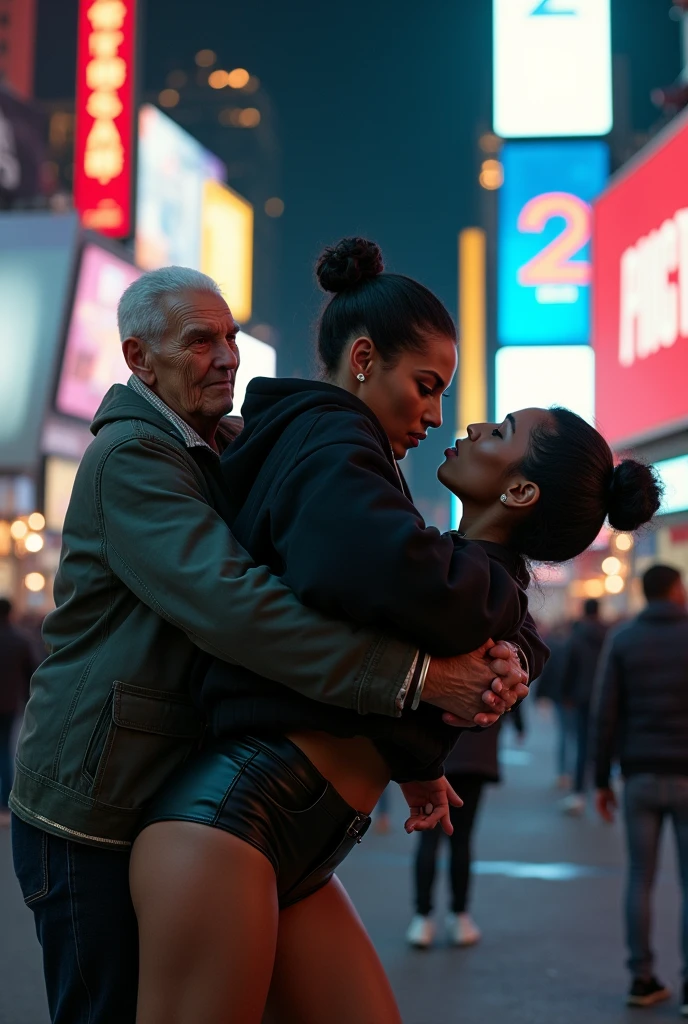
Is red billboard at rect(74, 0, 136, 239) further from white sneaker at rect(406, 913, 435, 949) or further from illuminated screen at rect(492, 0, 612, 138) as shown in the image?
white sneaker at rect(406, 913, 435, 949)

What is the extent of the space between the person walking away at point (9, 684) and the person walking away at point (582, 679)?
17.2 ft

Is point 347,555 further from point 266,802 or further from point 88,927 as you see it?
point 88,927

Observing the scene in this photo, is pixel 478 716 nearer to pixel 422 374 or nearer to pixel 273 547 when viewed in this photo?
pixel 273 547

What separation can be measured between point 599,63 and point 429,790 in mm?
20977

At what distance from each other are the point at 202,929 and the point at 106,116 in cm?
3537

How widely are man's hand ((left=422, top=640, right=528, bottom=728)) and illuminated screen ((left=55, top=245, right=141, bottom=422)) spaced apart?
30332 millimetres

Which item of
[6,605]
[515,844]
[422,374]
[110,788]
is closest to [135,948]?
[110,788]

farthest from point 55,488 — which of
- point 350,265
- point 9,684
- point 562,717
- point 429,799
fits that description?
point 350,265

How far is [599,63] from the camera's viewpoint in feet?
70.7

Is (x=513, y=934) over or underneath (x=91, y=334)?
underneath

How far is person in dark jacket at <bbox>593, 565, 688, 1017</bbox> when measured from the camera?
5.96 meters

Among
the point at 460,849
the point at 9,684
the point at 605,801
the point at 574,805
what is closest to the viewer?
the point at 605,801

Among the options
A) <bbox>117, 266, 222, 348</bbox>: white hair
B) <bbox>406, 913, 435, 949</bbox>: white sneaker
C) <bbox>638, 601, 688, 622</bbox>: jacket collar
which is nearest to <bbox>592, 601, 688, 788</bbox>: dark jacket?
<bbox>638, 601, 688, 622</bbox>: jacket collar

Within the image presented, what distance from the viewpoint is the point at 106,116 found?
34938 millimetres
